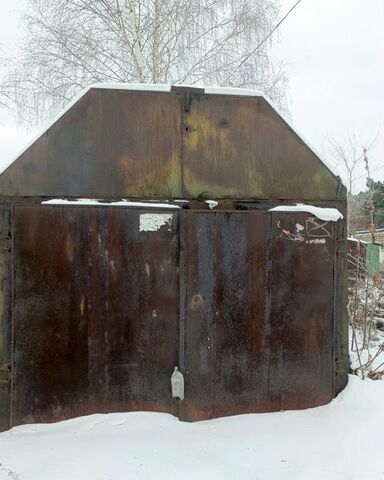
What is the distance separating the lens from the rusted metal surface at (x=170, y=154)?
137 inches

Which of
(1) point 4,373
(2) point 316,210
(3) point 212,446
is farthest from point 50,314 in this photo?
(2) point 316,210

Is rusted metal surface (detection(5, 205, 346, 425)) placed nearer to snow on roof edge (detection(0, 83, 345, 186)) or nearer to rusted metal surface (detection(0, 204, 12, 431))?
rusted metal surface (detection(0, 204, 12, 431))

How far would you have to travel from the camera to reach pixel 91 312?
11.6 ft

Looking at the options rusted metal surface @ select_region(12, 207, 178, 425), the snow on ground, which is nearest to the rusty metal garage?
rusted metal surface @ select_region(12, 207, 178, 425)

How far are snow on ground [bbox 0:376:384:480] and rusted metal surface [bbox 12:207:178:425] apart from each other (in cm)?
20

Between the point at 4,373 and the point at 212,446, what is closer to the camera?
the point at 212,446

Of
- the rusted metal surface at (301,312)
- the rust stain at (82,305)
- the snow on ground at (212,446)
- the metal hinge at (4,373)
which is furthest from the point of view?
the rusted metal surface at (301,312)

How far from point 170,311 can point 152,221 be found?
82 cm

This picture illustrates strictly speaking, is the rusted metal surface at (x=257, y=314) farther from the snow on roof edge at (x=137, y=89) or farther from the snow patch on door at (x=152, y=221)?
the snow on roof edge at (x=137, y=89)

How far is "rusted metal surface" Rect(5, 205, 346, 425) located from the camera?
347 cm

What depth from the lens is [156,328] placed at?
3588mm

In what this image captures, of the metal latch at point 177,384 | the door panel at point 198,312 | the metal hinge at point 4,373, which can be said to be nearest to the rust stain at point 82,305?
the metal hinge at point 4,373

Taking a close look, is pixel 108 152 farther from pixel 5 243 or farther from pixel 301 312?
pixel 301 312

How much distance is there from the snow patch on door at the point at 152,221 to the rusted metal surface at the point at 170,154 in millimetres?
172
